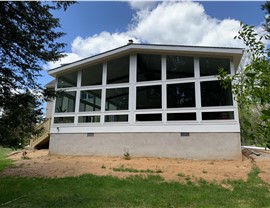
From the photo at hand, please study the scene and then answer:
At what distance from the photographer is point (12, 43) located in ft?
20.6

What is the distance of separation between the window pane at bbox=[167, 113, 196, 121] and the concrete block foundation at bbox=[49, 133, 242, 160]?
0.70m

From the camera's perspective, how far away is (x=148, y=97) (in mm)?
11352

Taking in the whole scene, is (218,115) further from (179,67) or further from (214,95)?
(179,67)

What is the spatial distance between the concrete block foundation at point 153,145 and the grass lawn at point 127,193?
2583 millimetres

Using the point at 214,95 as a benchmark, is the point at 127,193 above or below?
below

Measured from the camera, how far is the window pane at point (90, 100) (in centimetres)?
1220

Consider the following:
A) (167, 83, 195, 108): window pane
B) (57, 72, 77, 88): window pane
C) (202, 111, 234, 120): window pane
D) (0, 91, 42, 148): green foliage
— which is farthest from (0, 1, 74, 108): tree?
(202, 111, 234, 120): window pane

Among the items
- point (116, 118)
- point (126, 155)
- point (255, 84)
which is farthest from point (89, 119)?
point (255, 84)

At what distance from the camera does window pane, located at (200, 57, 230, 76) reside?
10688 mm

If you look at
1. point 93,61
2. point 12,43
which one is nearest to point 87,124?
point 93,61

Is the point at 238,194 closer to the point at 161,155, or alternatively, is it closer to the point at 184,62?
the point at 161,155

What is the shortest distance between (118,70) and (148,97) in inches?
→ 91.7

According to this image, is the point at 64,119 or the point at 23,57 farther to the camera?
the point at 64,119

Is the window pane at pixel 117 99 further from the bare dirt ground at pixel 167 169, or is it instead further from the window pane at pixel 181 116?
the bare dirt ground at pixel 167 169
